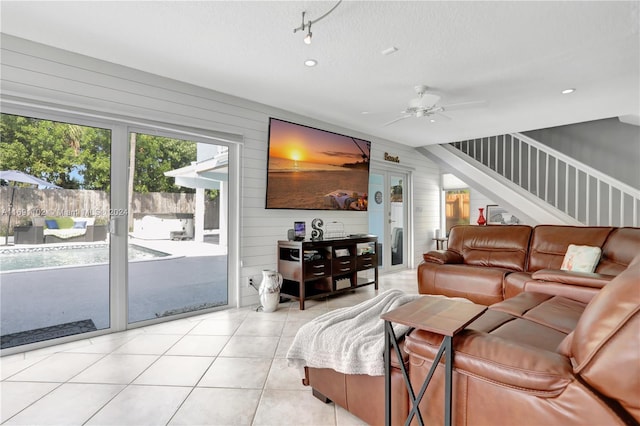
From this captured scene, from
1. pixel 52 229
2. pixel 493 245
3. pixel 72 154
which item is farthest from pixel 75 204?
pixel 493 245

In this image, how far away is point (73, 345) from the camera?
9.27ft

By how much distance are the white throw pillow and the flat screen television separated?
2920 mm

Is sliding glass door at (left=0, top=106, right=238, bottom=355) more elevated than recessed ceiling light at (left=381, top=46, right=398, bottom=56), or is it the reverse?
recessed ceiling light at (left=381, top=46, right=398, bottom=56)

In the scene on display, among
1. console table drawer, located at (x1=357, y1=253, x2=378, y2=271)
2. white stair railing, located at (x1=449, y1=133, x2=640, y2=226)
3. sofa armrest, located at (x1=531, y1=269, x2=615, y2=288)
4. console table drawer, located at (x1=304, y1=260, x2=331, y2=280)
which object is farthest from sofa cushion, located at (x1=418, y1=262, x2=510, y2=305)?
white stair railing, located at (x1=449, y1=133, x2=640, y2=226)

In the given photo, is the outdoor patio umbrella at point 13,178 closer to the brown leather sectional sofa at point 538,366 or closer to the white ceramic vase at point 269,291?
the white ceramic vase at point 269,291

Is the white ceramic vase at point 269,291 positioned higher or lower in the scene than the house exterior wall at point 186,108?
lower

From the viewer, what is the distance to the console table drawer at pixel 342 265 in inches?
174

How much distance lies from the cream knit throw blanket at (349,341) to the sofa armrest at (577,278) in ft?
4.58

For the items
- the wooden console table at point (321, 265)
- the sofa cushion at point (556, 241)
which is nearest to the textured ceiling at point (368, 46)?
the sofa cushion at point (556, 241)

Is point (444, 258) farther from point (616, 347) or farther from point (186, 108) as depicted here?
point (186, 108)

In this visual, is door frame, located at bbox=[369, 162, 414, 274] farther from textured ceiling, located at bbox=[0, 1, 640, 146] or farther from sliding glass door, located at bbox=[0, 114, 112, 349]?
sliding glass door, located at bbox=[0, 114, 112, 349]

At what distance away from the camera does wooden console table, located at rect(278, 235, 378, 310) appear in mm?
4047

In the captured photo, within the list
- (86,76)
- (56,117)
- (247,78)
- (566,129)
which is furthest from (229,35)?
(566,129)

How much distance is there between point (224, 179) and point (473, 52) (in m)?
2.90
